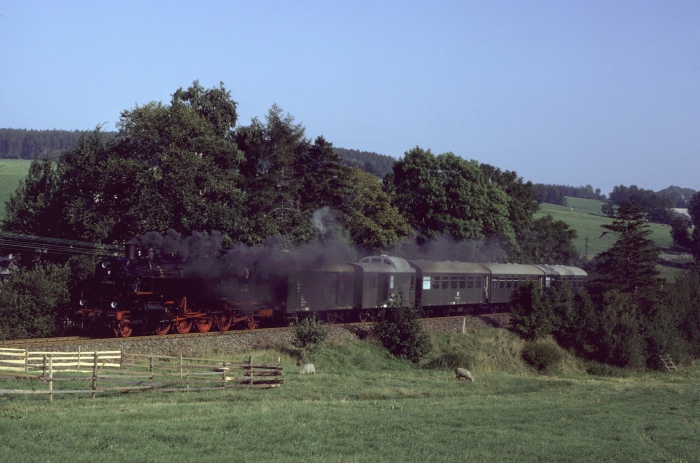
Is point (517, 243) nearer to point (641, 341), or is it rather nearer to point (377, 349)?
point (641, 341)

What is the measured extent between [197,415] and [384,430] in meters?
5.52

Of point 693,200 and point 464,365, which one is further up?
point 693,200

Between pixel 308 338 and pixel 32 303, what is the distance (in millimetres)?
14191

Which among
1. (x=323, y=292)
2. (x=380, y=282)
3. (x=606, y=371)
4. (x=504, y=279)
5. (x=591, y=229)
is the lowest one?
(x=606, y=371)

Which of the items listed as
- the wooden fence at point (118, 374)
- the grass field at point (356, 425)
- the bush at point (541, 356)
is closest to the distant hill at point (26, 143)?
the bush at point (541, 356)

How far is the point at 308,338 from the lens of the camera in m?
38.7

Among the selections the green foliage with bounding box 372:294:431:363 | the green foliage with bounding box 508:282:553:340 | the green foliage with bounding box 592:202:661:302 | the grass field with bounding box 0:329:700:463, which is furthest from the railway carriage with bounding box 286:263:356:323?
the green foliage with bounding box 592:202:661:302

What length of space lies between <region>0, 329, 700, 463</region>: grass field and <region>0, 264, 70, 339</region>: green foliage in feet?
42.3

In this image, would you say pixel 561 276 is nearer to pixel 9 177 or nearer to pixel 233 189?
pixel 233 189

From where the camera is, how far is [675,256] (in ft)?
435

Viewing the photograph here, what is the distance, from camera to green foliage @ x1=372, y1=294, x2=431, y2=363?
144 ft

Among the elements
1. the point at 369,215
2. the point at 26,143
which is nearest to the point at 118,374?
the point at 369,215

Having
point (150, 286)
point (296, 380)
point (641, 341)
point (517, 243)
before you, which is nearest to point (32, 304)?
point (150, 286)

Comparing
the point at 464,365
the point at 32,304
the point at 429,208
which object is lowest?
the point at 464,365
